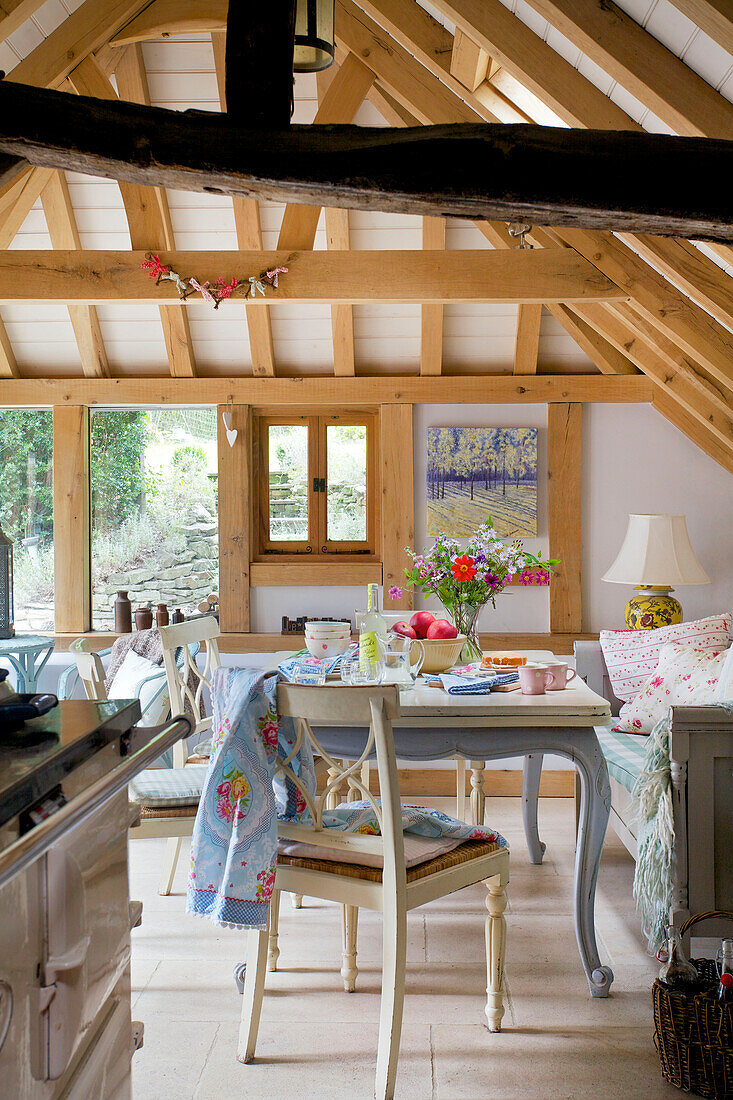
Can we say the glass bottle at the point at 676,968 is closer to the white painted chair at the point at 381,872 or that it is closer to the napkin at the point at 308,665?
the white painted chair at the point at 381,872

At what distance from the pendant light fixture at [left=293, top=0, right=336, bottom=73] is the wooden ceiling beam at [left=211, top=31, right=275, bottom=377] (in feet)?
5.62

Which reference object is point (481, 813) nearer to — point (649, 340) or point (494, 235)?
point (649, 340)

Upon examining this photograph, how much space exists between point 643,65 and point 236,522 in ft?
12.2

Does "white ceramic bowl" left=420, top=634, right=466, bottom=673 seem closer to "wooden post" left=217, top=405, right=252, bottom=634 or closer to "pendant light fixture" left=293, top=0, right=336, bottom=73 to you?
"pendant light fixture" left=293, top=0, right=336, bottom=73

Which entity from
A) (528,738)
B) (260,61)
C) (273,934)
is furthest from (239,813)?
(260,61)

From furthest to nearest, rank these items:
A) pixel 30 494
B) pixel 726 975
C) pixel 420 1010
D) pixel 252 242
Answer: pixel 30 494
pixel 252 242
pixel 420 1010
pixel 726 975

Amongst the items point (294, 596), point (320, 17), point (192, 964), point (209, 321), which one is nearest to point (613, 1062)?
point (192, 964)

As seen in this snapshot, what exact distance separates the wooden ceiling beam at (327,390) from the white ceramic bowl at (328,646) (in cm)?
269

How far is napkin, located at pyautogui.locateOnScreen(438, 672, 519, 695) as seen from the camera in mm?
2719

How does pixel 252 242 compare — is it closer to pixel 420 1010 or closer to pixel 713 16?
pixel 713 16

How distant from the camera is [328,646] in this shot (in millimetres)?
3242

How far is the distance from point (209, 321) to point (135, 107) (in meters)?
3.84

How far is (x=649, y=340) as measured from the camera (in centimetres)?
446

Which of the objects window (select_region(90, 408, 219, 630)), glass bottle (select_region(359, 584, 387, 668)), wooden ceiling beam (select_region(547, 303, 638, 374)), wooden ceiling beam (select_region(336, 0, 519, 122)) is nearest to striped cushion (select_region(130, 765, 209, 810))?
glass bottle (select_region(359, 584, 387, 668))
